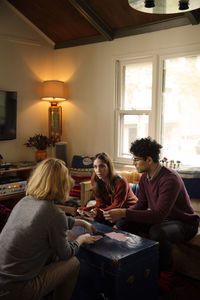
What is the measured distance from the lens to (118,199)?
281 centimetres

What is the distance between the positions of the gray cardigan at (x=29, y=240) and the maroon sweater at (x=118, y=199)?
3.51 ft

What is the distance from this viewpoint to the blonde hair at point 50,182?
1760 mm

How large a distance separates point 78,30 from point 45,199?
3.45m

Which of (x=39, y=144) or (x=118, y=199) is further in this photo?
(x=39, y=144)

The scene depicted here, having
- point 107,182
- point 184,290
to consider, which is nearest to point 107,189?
point 107,182

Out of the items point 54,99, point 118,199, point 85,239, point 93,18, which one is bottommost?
point 85,239

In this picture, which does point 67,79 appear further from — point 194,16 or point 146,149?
point 146,149

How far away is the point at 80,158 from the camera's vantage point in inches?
174

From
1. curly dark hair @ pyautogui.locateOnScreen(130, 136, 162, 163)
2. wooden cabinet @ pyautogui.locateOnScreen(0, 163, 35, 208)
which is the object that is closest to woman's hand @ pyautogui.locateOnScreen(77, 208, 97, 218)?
curly dark hair @ pyautogui.locateOnScreen(130, 136, 162, 163)

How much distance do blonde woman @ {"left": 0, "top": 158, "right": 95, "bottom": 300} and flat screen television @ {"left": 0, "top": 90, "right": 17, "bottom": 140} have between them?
9.22 feet

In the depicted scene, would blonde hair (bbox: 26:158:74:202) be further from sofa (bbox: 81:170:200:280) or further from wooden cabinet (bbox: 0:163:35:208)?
wooden cabinet (bbox: 0:163:35:208)

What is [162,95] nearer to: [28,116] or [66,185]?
[28,116]

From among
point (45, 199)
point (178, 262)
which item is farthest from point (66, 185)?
point (178, 262)

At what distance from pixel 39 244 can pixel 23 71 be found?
3584 mm
